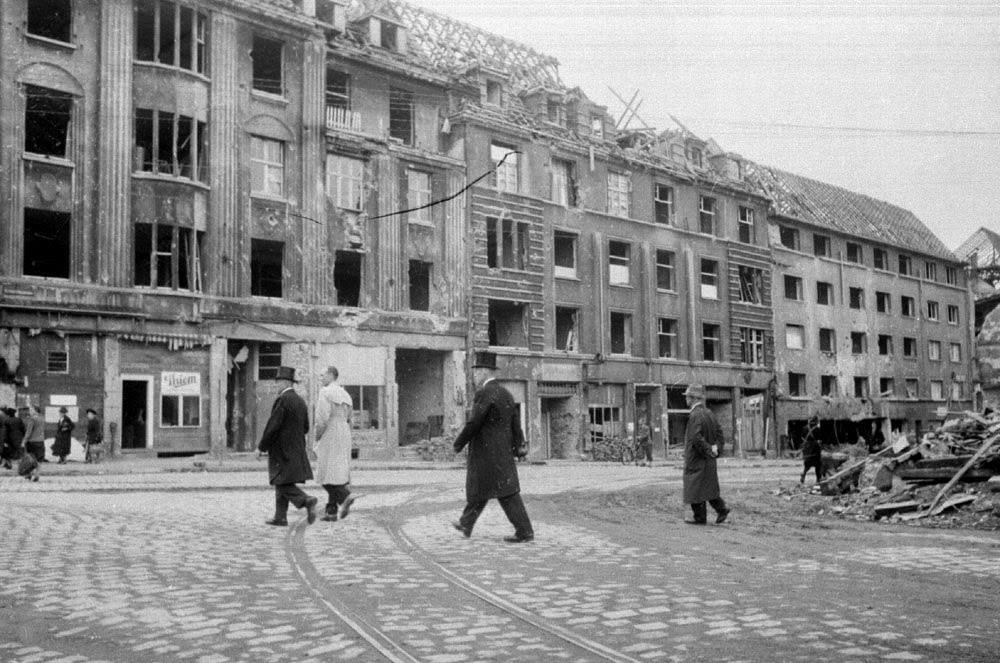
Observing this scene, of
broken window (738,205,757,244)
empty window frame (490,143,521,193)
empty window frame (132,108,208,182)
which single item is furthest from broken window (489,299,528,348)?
broken window (738,205,757,244)

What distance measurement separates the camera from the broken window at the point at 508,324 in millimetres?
38062

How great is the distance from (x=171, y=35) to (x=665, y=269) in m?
23.5

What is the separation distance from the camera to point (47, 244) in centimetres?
2708

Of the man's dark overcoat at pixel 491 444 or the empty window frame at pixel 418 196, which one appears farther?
the empty window frame at pixel 418 196

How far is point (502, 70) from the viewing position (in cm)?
4009

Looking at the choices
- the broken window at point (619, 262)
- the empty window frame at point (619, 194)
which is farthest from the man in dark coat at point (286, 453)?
the empty window frame at point (619, 194)

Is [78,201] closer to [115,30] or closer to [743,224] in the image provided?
[115,30]

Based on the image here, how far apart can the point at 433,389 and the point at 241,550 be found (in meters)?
26.4

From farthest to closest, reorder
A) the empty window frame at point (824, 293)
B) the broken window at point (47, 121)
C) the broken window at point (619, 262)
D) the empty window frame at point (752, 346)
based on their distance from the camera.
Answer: the empty window frame at point (824, 293)
the empty window frame at point (752, 346)
the broken window at point (619, 262)
the broken window at point (47, 121)

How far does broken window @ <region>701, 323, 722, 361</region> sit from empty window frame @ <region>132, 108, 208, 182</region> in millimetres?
24849

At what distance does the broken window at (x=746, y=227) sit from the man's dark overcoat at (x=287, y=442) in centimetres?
4008

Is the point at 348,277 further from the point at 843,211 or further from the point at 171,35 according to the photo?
the point at 843,211

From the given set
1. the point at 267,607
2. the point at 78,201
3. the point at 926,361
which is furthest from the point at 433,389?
the point at 926,361

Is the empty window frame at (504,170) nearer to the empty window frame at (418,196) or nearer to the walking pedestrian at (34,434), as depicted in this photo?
the empty window frame at (418,196)
